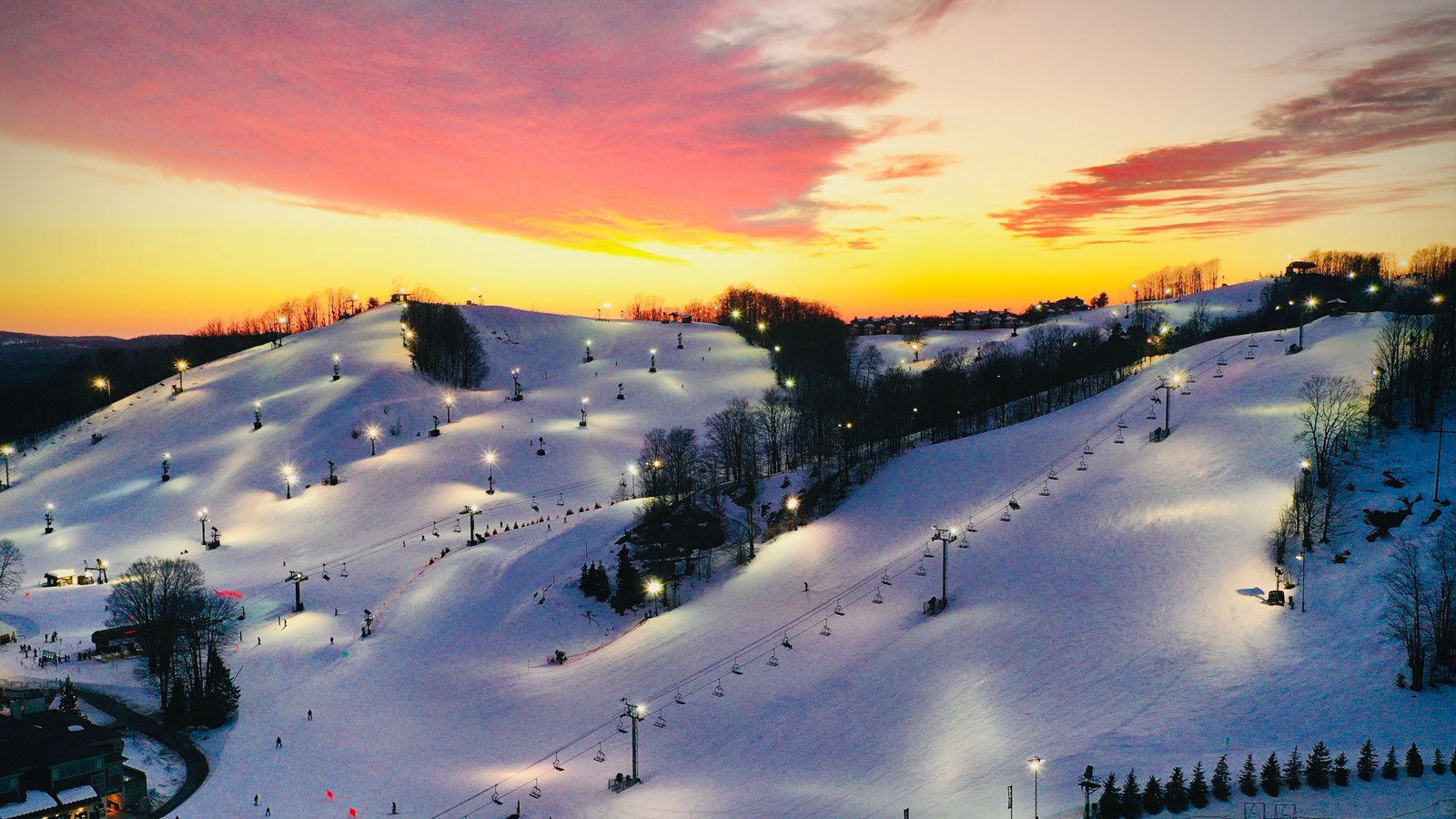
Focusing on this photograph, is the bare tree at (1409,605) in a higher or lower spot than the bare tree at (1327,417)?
lower

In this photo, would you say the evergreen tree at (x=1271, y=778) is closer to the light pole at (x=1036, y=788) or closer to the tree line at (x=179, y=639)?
the light pole at (x=1036, y=788)

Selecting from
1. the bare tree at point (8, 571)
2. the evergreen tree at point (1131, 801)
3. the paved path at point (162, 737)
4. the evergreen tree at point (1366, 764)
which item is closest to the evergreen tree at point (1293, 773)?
the evergreen tree at point (1366, 764)

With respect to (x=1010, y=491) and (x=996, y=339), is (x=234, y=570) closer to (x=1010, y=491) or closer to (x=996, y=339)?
(x=1010, y=491)

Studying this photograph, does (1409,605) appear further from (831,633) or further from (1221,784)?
(831,633)

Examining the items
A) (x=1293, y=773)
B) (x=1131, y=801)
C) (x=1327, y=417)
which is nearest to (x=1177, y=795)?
(x=1131, y=801)

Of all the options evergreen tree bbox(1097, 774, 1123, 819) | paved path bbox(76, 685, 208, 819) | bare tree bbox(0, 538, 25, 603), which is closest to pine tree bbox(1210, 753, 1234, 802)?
evergreen tree bbox(1097, 774, 1123, 819)

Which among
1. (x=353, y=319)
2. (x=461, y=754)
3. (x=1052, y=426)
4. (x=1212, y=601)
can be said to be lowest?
(x=461, y=754)

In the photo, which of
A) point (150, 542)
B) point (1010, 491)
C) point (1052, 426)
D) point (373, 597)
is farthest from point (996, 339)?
point (150, 542)
